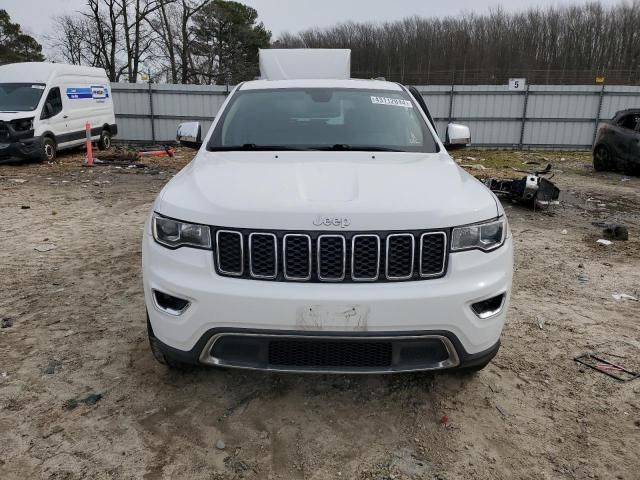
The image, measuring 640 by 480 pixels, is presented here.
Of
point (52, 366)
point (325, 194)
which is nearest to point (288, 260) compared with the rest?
point (325, 194)

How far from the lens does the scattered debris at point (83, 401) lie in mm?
2723

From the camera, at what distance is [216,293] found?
7.41 feet

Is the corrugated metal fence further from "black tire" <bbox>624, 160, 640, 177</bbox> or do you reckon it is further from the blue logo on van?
"black tire" <bbox>624, 160, 640, 177</bbox>

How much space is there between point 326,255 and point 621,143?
40.0ft

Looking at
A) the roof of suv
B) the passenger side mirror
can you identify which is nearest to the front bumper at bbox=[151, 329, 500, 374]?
the roof of suv

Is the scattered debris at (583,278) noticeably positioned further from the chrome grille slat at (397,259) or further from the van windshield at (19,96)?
the van windshield at (19,96)

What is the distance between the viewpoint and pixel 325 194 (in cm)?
244

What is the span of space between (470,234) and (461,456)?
1.05 meters

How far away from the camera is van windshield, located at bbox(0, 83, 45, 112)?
40.6 feet

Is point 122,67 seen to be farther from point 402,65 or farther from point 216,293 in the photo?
point 216,293

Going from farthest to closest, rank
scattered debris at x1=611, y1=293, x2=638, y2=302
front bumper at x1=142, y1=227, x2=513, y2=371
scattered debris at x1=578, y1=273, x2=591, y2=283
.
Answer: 1. scattered debris at x1=578, y1=273, x2=591, y2=283
2. scattered debris at x1=611, y1=293, x2=638, y2=302
3. front bumper at x1=142, y1=227, x2=513, y2=371

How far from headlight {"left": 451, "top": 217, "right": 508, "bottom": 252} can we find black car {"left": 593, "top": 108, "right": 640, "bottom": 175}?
1114cm

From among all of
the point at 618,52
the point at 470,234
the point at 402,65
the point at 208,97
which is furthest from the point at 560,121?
Result: the point at 618,52

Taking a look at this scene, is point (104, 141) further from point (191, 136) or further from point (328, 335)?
point (328, 335)
